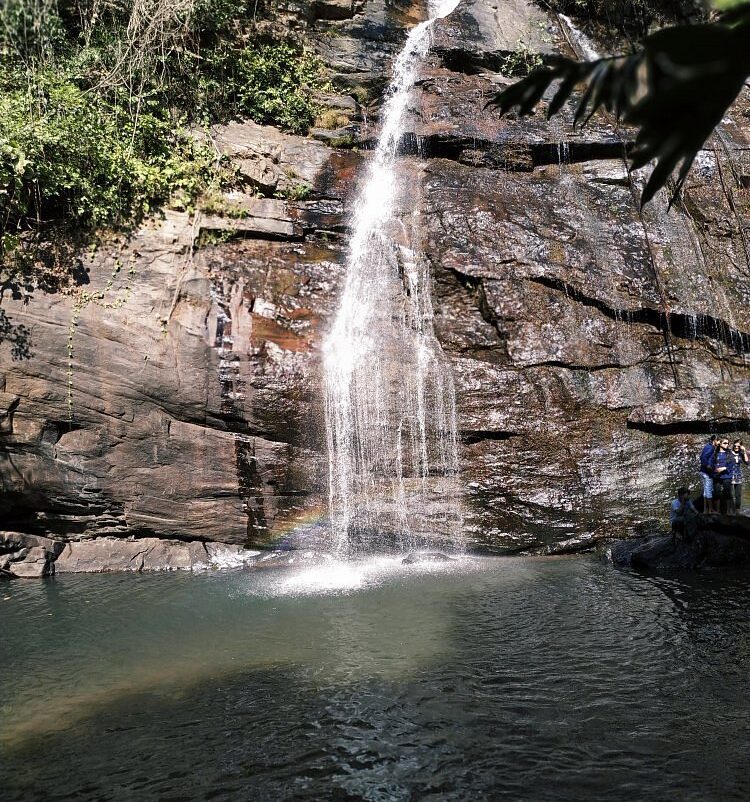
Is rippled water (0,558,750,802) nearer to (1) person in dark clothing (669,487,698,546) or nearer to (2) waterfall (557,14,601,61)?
(1) person in dark clothing (669,487,698,546)

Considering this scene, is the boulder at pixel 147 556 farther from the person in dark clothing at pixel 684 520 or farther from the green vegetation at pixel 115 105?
the person in dark clothing at pixel 684 520

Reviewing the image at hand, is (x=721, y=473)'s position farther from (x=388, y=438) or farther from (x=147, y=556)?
(x=147, y=556)

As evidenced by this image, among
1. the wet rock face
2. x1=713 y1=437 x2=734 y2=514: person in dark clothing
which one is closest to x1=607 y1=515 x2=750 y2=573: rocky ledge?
x1=713 y1=437 x2=734 y2=514: person in dark clothing

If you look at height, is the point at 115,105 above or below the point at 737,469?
above

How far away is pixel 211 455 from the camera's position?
1071cm

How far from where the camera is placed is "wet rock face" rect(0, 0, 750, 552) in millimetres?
10516

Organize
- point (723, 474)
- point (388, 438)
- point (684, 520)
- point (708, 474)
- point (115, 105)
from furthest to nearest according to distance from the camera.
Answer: point (115, 105) < point (388, 438) < point (708, 474) < point (723, 474) < point (684, 520)

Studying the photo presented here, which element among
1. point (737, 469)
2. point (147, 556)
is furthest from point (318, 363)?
point (737, 469)

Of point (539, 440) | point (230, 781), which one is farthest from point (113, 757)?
point (539, 440)

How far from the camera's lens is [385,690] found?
18.9 ft

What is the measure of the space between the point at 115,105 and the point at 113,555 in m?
8.50

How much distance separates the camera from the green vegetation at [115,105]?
11.0 m

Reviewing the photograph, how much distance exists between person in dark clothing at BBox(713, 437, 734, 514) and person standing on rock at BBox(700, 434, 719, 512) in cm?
6

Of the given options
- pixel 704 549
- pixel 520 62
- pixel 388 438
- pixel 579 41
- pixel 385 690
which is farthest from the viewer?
pixel 579 41
